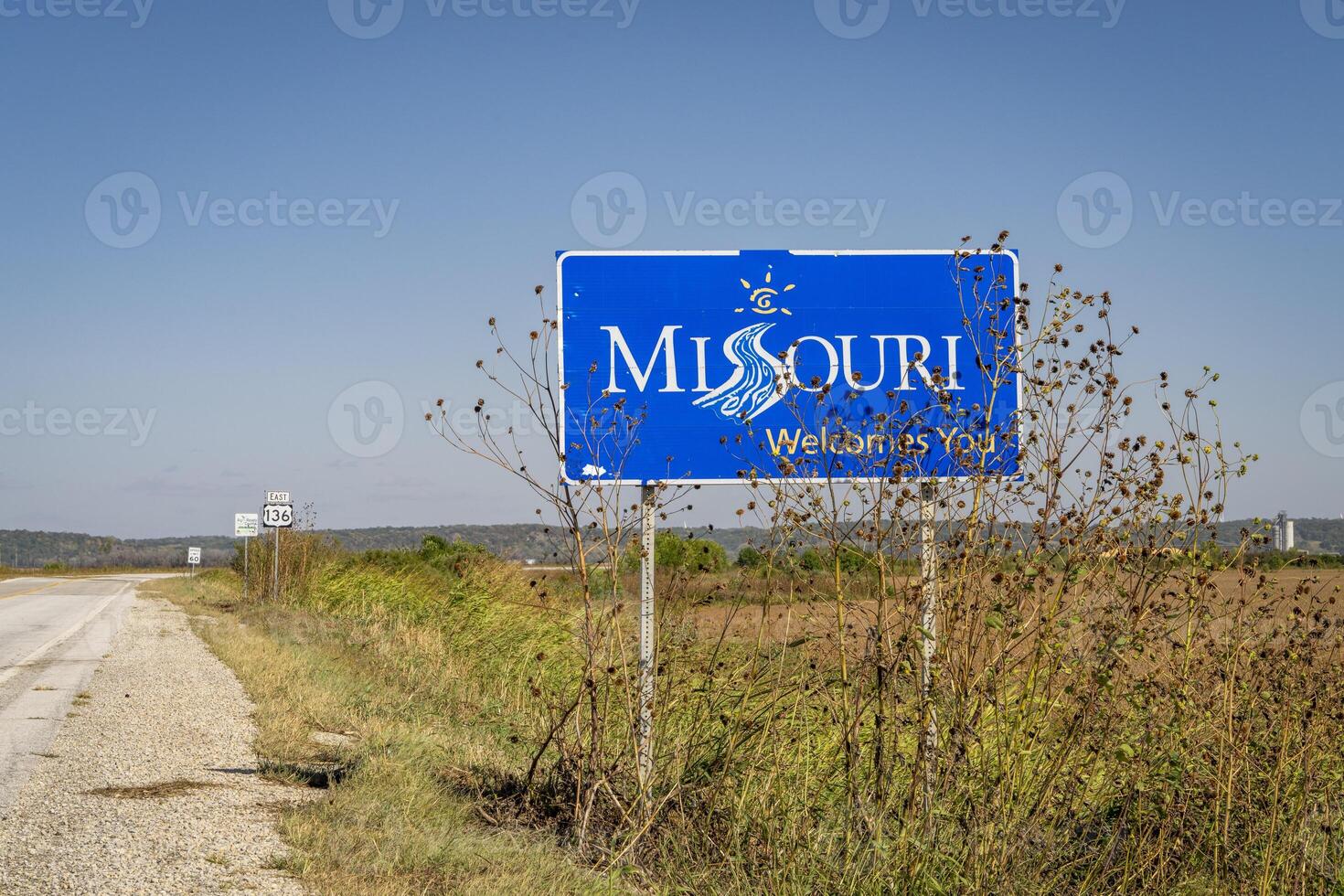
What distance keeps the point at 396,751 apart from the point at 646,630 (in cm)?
228

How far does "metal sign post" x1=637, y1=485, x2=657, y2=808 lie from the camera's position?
5.30 metres

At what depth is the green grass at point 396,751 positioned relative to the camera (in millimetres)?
4738

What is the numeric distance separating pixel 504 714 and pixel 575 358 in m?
4.09

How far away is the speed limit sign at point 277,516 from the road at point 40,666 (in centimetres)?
331

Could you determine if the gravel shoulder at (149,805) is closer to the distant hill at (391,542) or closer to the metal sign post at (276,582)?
the distant hill at (391,542)

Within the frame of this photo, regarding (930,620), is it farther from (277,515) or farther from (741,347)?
(277,515)

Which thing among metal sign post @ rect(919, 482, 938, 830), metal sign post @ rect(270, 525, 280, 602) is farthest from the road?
metal sign post @ rect(919, 482, 938, 830)

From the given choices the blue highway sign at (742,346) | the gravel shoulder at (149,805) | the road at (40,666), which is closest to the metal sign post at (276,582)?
the road at (40,666)

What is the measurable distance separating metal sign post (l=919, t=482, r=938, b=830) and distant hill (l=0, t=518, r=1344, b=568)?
834 millimetres

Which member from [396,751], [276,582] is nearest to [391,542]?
[276,582]

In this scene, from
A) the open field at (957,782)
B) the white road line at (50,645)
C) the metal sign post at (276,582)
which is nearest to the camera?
the open field at (957,782)

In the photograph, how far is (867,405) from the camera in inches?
220

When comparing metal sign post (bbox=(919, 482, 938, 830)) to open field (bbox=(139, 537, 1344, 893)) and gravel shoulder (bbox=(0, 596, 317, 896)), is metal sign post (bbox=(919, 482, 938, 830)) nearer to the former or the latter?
open field (bbox=(139, 537, 1344, 893))

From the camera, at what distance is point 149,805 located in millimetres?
5988
